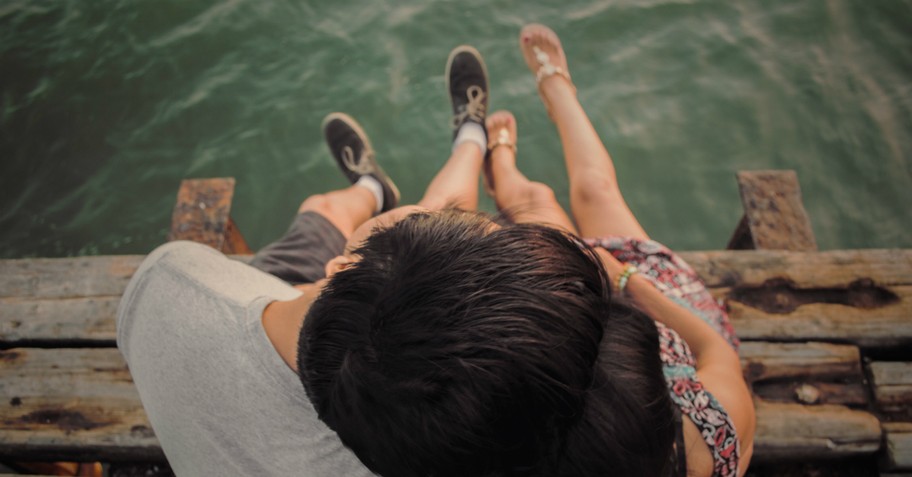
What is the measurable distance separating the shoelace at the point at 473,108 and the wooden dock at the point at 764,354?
1389 mm

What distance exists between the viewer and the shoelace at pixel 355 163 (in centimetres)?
293

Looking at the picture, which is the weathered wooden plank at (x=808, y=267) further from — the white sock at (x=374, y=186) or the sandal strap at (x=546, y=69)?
the white sock at (x=374, y=186)

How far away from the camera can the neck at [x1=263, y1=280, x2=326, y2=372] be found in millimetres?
999

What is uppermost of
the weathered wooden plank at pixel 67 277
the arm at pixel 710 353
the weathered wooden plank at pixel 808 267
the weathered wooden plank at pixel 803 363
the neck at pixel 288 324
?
the neck at pixel 288 324

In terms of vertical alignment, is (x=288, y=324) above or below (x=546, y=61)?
above

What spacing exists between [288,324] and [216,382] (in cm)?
19

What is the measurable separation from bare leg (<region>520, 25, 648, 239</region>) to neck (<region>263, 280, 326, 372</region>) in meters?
1.32

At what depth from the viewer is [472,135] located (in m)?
2.89

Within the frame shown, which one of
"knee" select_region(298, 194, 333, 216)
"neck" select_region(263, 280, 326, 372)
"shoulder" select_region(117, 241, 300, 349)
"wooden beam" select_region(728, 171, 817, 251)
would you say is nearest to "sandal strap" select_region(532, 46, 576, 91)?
"wooden beam" select_region(728, 171, 817, 251)

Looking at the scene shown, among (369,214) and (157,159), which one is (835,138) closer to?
(369,214)

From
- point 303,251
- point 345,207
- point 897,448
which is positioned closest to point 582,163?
point 345,207

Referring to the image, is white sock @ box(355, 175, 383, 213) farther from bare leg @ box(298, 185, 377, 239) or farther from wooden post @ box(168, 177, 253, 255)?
wooden post @ box(168, 177, 253, 255)

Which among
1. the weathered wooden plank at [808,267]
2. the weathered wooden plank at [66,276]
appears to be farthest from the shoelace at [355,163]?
the weathered wooden plank at [808,267]

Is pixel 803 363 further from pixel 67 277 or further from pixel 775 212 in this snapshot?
pixel 67 277
